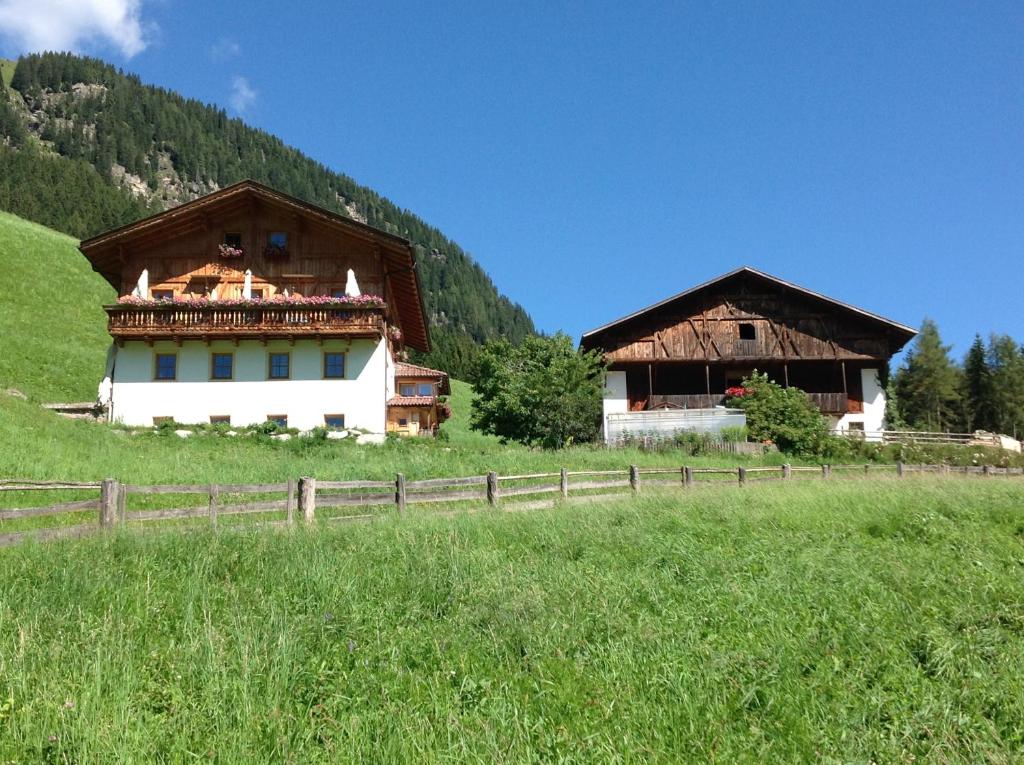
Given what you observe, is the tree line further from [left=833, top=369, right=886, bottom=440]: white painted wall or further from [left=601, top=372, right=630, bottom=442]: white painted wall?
[left=601, top=372, right=630, bottom=442]: white painted wall

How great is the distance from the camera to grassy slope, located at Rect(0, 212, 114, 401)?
32812 millimetres

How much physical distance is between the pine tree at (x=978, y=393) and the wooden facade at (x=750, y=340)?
38.0 m

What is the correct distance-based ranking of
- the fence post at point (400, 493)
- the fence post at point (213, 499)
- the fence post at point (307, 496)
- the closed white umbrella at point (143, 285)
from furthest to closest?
1. the closed white umbrella at point (143, 285)
2. the fence post at point (400, 493)
3. the fence post at point (307, 496)
4. the fence post at point (213, 499)

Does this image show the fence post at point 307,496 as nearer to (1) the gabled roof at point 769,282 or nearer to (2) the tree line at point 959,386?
(1) the gabled roof at point 769,282

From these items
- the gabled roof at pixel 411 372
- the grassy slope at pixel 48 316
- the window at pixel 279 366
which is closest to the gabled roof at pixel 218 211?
the window at pixel 279 366

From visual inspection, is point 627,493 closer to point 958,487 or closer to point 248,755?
point 958,487

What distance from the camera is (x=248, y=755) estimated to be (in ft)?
12.1

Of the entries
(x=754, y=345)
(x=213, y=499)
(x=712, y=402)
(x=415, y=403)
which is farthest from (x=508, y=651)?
(x=754, y=345)

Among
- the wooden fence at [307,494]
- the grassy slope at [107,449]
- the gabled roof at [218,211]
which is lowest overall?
the wooden fence at [307,494]

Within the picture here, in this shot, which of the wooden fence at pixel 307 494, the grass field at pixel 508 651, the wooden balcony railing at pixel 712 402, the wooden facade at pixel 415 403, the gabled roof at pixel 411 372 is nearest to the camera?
the grass field at pixel 508 651

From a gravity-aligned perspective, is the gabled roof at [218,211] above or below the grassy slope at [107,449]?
above

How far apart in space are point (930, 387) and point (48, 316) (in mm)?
76648

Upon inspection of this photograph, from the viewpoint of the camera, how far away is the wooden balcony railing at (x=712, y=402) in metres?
35.5

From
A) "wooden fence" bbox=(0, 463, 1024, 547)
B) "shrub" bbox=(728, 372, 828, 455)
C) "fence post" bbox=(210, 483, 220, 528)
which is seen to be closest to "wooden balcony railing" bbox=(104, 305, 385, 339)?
"wooden fence" bbox=(0, 463, 1024, 547)
